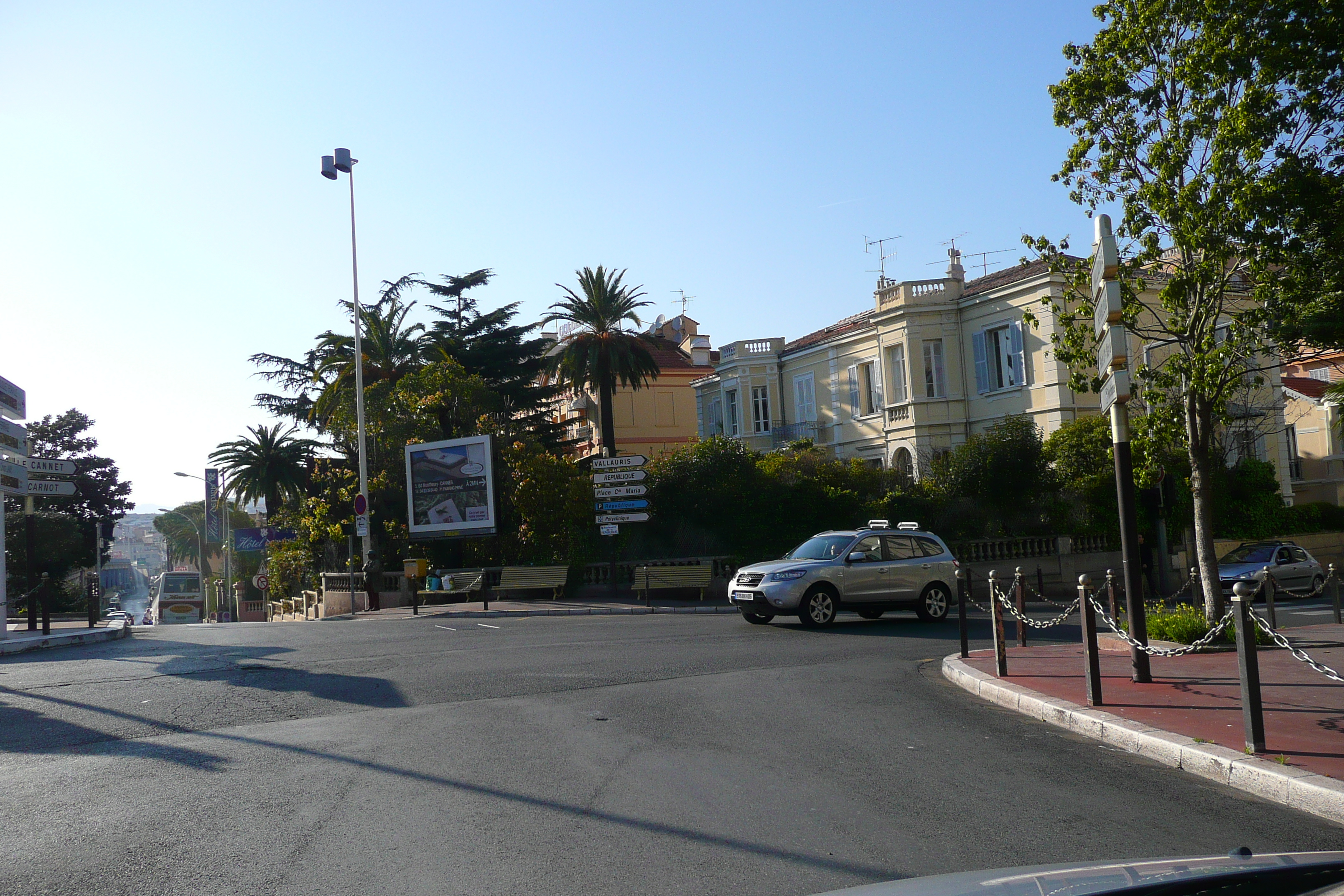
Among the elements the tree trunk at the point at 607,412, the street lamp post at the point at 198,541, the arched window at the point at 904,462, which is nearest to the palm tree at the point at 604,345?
the tree trunk at the point at 607,412

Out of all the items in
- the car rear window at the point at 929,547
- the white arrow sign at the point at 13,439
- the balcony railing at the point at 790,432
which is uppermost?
the balcony railing at the point at 790,432

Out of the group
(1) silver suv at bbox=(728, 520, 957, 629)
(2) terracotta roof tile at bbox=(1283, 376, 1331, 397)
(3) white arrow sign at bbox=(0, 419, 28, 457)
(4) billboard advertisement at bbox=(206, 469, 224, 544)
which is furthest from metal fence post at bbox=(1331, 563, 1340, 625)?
(4) billboard advertisement at bbox=(206, 469, 224, 544)

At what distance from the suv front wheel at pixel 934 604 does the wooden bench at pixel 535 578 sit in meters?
12.3

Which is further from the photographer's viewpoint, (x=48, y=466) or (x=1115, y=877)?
(x=48, y=466)

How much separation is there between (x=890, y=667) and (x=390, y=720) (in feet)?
19.6

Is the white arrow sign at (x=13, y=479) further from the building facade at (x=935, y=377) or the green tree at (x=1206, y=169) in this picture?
the building facade at (x=935, y=377)

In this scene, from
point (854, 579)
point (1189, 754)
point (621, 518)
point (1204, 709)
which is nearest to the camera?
point (1189, 754)

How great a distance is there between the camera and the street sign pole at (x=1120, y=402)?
9219 millimetres

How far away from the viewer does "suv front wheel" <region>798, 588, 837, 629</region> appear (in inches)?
674

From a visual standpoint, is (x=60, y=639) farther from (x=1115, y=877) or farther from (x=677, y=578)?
(x=1115, y=877)

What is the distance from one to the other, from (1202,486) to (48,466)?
19.8 m

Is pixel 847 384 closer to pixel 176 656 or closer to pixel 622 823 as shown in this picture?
pixel 176 656

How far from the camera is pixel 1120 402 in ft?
31.2

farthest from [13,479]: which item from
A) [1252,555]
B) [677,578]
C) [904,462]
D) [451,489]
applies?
[904,462]
